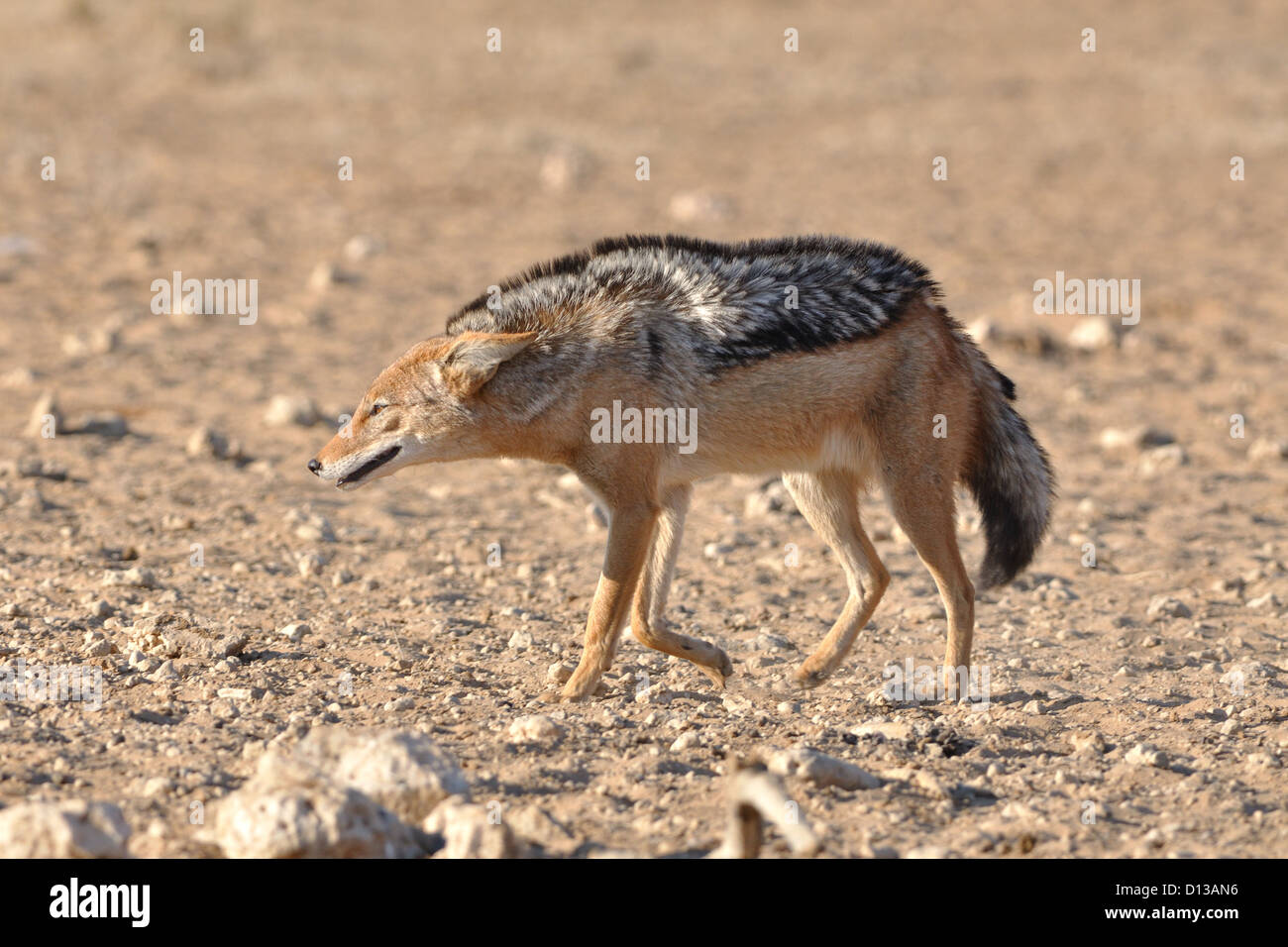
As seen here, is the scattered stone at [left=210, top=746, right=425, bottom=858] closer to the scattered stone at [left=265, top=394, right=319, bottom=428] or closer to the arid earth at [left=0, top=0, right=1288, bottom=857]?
the arid earth at [left=0, top=0, right=1288, bottom=857]

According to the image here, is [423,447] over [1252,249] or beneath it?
beneath

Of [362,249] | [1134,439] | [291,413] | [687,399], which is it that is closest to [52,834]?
[687,399]

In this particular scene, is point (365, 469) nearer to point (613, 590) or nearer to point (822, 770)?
point (613, 590)

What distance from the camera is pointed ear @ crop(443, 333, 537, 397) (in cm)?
666

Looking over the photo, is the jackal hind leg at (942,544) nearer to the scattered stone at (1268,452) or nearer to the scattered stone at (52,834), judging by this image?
the scattered stone at (52,834)

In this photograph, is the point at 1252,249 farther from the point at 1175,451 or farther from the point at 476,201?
the point at 476,201

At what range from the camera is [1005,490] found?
23.8 feet

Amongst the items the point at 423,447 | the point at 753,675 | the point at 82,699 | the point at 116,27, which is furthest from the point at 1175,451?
the point at 116,27

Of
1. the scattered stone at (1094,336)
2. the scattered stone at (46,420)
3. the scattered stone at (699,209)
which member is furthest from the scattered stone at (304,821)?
the scattered stone at (699,209)

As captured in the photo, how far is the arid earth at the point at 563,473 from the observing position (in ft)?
18.6

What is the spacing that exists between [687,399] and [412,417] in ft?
4.00
